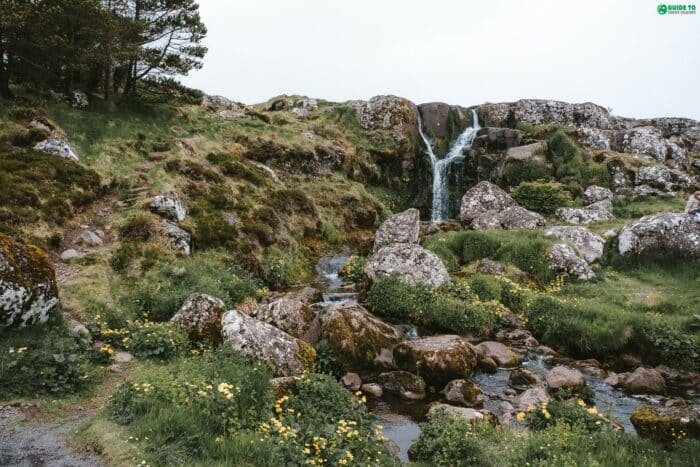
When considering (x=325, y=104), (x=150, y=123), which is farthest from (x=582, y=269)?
(x=325, y=104)

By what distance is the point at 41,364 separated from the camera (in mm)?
9633

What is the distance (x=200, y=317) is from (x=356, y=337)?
195 inches

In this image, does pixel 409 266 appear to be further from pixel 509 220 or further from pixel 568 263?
pixel 509 220

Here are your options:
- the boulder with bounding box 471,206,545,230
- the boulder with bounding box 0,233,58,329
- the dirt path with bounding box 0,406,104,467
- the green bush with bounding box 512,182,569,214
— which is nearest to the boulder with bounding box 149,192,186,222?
the boulder with bounding box 0,233,58,329

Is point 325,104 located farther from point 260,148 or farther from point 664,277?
point 664,277

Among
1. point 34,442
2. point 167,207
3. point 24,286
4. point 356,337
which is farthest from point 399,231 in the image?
point 34,442

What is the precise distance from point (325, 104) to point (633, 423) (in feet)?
153

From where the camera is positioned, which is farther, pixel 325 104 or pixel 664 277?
pixel 325 104

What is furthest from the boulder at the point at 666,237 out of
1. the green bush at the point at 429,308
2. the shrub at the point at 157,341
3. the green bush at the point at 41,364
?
the green bush at the point at 41,364

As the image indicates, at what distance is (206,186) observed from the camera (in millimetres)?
23078

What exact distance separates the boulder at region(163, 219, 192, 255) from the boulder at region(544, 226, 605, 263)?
19.0m

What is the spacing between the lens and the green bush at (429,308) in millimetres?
16719

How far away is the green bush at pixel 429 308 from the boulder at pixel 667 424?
6828mm

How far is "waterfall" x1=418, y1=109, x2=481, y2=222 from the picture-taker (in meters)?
37.5
